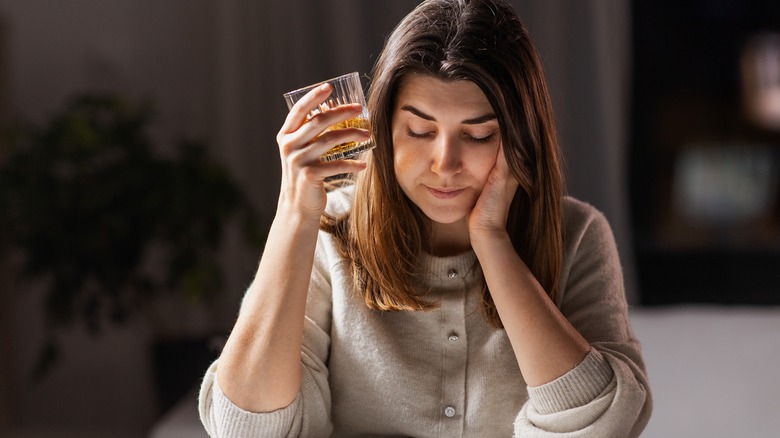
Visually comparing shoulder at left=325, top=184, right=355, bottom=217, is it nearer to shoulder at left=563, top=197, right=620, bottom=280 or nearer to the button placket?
the button placket

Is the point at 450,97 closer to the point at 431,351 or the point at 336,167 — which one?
the point at 336,167

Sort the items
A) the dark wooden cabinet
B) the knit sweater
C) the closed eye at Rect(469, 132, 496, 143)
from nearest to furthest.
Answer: the closed eye at Rect(469, 132, 496, 143) → the knit sweater → the dark wooden cabinet

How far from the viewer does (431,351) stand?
138cm

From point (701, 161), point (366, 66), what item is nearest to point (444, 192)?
point (366, 66)

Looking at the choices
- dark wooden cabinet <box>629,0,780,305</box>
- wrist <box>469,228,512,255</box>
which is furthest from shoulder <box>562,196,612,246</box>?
dark wooden cabinet <box>629,0,780,305</box>

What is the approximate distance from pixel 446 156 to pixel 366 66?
2.28m

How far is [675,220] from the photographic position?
390 cm

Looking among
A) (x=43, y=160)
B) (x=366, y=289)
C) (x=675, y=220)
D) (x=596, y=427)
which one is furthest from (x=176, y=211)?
(x=675, y=220)

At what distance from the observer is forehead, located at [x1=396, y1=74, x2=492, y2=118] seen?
47.1 inches

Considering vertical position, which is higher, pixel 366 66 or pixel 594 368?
pixel 366 66

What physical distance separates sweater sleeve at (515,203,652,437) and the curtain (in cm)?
196

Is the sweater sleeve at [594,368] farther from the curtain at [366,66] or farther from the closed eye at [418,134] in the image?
the curtain at [366,66]

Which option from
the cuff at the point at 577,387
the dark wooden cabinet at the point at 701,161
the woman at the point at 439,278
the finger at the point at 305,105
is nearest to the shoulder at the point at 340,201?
the woman at the point at 439,278

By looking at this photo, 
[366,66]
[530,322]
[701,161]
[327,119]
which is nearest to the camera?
[327,119]
